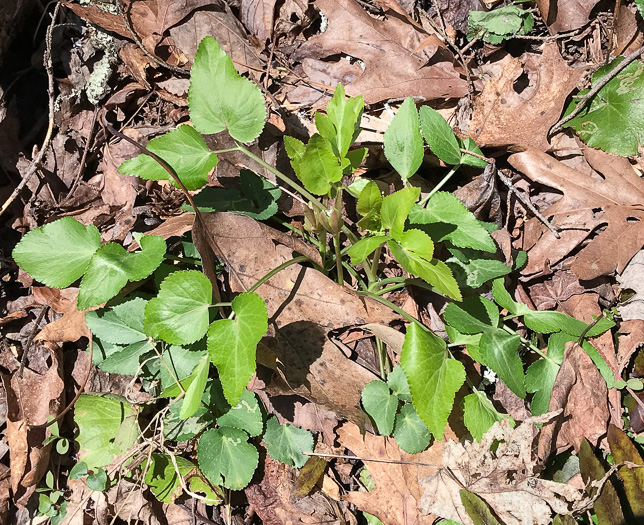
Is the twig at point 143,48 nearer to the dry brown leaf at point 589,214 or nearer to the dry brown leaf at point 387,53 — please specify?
the dry brown leaf at point 387,53

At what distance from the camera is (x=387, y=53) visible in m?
2.32

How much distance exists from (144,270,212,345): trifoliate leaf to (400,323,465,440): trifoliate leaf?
644mm

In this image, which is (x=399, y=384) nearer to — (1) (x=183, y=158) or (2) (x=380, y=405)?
(2) (x=380, y=405)

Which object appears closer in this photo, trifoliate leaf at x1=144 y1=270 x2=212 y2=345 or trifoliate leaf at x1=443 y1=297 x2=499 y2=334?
trifoliate leaf at x1=144 y1=270 x2=212 y2=345

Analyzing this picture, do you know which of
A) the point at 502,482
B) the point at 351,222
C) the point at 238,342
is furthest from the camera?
the point at 351,222

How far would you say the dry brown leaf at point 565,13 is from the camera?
2277 millimetres

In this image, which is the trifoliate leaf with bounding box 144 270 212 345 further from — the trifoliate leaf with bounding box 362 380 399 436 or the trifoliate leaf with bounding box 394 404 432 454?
the trifoliate leaf with bounding box 394 404 432 454

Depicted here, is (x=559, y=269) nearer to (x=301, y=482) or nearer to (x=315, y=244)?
(x=315, y=244)

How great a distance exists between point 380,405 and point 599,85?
1604 millimetres

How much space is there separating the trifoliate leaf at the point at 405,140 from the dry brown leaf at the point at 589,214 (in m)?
0.60

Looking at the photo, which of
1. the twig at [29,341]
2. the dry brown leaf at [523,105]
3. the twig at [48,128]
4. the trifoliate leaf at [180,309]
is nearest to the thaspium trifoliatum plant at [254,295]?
the trifoliate leaf at [180,309]

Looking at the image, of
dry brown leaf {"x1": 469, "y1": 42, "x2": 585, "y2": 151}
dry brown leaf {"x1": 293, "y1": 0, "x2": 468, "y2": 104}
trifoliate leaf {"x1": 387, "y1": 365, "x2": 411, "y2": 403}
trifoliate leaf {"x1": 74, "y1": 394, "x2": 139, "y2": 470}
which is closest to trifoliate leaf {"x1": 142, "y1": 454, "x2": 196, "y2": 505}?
trifoliate leaf {"x1": 74, "y1": 394, "x2": 139, "y2": 470}

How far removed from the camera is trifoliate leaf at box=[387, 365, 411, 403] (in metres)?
1.92

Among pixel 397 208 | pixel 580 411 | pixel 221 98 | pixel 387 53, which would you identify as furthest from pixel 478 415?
pixel 387 53
